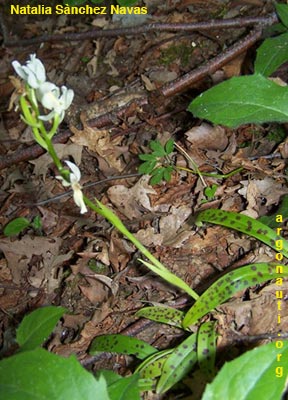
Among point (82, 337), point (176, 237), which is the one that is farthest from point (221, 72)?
point (82, 337)

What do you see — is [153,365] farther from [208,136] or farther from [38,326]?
[208,136]

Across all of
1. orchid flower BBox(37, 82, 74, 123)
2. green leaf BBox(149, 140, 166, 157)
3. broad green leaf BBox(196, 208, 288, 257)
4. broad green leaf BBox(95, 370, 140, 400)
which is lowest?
broad green leaf BBox(95, 370, 140, 400)

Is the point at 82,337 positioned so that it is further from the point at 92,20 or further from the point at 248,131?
the point at 92,20

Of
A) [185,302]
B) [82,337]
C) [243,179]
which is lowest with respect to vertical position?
[82,337]

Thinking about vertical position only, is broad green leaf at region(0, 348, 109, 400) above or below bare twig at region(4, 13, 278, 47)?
below

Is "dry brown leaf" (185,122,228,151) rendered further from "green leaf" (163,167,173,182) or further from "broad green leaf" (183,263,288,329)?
"broad green leaf" (183,263,288,329)

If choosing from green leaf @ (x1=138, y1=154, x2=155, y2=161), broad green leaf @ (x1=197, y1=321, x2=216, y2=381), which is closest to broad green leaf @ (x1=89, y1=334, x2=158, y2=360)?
broad green leaf @ (x1=197, y1=321, x2=216, y2=381)
